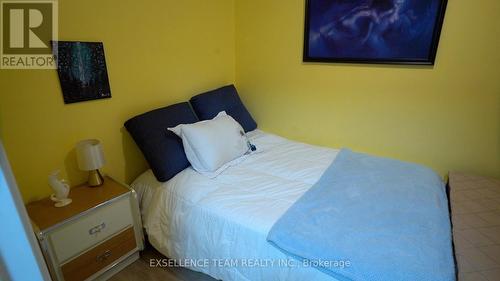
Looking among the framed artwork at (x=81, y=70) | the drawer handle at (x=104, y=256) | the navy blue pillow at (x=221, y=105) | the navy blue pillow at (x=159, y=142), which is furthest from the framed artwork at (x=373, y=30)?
the drawer handle at (x=104, y=256)

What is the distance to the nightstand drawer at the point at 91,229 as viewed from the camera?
1.28 m

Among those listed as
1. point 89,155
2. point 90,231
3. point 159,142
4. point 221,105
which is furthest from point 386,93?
point 90,231

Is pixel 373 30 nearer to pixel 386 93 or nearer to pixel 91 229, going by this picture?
pixel 386 93

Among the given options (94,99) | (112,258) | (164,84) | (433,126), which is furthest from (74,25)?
(433,126)

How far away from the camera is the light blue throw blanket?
101cm

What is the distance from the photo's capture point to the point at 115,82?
1.66m

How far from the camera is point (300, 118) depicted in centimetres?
236

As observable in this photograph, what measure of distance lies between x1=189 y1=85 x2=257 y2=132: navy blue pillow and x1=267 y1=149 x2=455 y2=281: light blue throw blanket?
3.16 ft

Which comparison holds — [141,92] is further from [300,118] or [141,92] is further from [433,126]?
[433,126]

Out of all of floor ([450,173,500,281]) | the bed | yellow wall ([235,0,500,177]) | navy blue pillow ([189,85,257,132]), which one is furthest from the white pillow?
floor ([450,173,500,281])

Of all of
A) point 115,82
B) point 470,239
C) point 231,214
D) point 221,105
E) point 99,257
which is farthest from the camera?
point 221,105

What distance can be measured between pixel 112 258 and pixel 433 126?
2.28 m

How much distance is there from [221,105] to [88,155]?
1.06m

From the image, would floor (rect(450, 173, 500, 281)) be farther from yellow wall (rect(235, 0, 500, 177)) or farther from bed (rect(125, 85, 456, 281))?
yellow wall (rect(235, 0, 500, 177))
